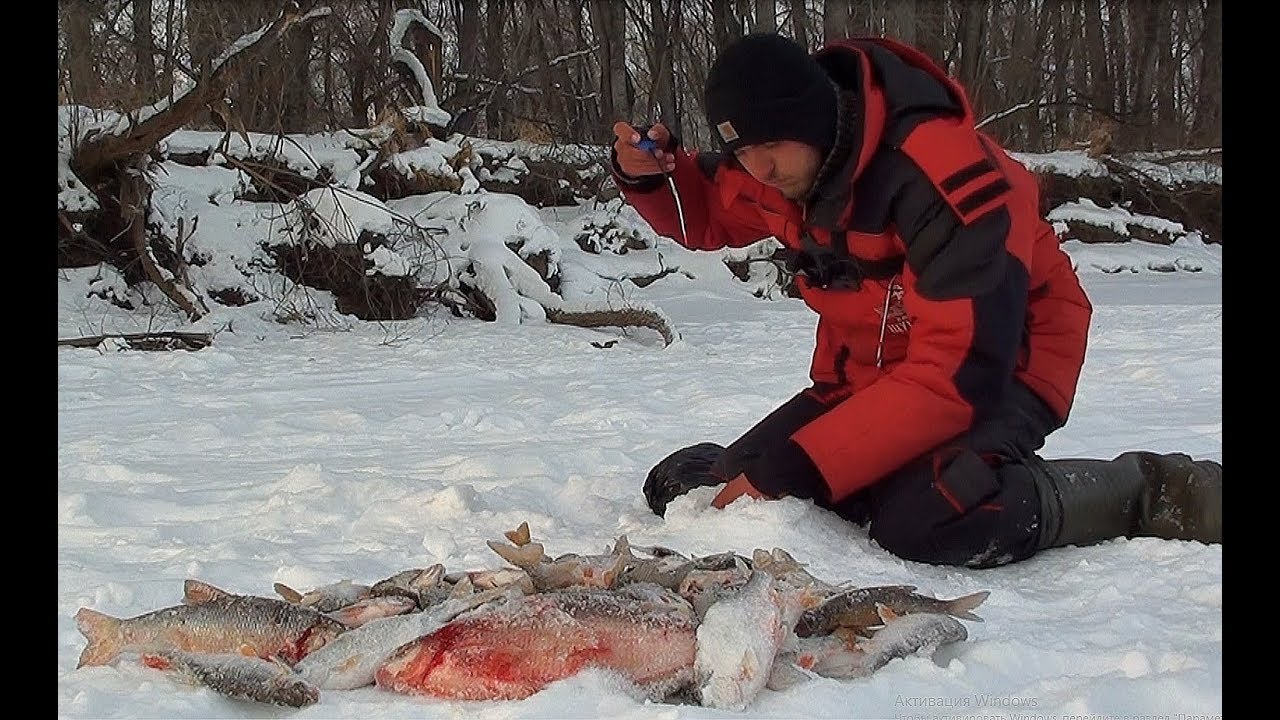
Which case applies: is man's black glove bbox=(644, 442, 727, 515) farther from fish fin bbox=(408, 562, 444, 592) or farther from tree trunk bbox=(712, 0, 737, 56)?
tree trunk bbox=(712, 0, 737, 56)

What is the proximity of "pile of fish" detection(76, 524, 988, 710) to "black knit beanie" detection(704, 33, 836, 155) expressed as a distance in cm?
103

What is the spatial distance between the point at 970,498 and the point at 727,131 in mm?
946

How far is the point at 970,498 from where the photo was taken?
2.42 m

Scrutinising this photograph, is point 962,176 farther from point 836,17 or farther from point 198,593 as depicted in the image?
point 836,17

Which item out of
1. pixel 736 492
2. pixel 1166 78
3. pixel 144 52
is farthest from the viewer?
pixel 1166 78

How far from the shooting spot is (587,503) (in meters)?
3.00

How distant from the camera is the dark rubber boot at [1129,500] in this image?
2.50 metres

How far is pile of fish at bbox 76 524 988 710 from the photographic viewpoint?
5.32 feet

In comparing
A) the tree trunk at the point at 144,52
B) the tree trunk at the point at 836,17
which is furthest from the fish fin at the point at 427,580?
the tree trunk at the point at 836,17

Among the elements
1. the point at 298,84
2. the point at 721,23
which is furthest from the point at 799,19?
the point at 298,84

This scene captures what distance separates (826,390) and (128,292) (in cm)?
696

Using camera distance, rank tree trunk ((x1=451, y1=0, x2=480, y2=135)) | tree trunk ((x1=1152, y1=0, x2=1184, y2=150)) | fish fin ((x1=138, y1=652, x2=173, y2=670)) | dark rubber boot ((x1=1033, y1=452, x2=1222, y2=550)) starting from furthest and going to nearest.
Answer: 1. tree trunk ((x1=1152, y1=0, x2=1184, y2=150))
2. tree trunk ((x1=451, y1=0, x2=480, y2=135))
3. dark rubber boot ((x1=1033, y1=452, x2=1222, y2=550))
4. fish fin ((x1=138, y1=652, x2=173, y2=670))

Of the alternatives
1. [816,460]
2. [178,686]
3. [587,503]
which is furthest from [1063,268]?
[178,686]

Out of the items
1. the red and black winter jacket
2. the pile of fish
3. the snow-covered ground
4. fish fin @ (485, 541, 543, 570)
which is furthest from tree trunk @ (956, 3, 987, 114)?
fish fin @ (485, 541, 543, 570)
